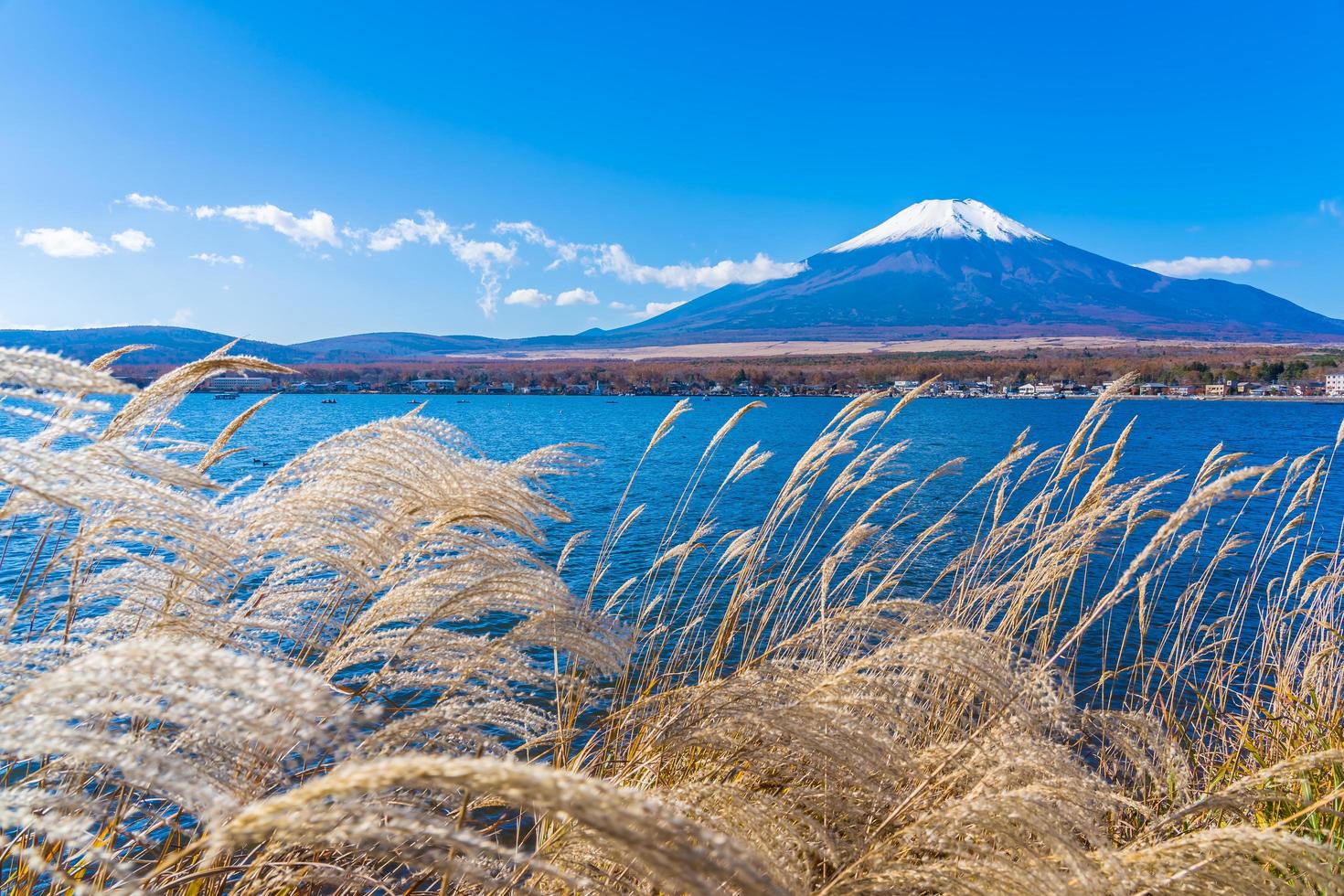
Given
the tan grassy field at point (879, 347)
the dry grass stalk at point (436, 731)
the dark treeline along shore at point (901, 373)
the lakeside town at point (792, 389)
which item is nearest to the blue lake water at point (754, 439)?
the dry grass stalk at point (436, 731)

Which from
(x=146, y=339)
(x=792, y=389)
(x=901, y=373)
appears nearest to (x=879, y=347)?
(x=792, y=389)

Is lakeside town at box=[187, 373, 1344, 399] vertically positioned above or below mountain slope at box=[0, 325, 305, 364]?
below

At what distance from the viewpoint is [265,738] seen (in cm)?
85

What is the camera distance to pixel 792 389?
10512 centimetres

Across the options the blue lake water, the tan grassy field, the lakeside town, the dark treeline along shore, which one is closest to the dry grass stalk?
the blue lake water

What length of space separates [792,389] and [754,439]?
178 feet

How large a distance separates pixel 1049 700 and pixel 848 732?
79cm

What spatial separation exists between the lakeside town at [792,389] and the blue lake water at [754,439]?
6.26ft

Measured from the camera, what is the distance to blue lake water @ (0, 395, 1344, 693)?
23.4 meters

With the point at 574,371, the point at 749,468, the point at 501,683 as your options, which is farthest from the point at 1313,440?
the point at 574,371

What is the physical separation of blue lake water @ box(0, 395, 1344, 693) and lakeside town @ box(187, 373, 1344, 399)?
1.91 metres

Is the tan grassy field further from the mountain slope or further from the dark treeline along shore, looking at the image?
the mountain slope

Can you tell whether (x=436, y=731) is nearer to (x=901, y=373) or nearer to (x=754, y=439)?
(x=754, y=439)

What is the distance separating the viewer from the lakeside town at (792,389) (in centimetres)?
8762
